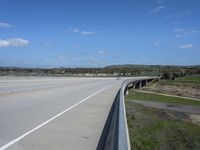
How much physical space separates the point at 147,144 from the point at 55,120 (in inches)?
136

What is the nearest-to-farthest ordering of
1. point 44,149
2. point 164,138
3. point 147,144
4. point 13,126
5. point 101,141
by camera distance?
1. point 44,149
2. point 101,141
3. point 13,126
4. point 147,144
5. point 164,138

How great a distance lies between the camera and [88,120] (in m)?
12.3

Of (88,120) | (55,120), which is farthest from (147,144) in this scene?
(55,120)

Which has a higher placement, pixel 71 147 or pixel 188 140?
pixel 71 147

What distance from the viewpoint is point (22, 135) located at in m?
8.78

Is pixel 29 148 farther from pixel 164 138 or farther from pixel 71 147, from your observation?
pixel 164 138

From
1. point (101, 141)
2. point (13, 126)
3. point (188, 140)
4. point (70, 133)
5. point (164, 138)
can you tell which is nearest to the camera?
point (101, 141)

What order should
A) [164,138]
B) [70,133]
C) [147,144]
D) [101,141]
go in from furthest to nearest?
[164,138] < [147,144] < [70,133] < [101,141]

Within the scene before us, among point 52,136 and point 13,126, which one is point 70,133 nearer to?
point 52,136

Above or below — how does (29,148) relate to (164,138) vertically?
above

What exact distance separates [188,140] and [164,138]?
1.68 metres

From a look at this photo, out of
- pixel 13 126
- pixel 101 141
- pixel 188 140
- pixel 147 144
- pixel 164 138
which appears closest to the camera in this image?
pixel 101 141

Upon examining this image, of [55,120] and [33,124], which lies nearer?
[33,124]

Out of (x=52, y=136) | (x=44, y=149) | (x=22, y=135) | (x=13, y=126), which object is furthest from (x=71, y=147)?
(x=13, y=126)
